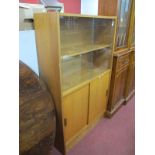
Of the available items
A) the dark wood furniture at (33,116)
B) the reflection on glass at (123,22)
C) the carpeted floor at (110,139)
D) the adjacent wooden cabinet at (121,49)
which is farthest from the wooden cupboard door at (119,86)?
the dark wood furniture at (33,116)

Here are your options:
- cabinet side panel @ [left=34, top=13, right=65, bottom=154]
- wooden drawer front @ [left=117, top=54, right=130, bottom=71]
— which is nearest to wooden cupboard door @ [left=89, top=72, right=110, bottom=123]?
wooden drawer front @ [left=117, top=54, right=130, bottom=71]

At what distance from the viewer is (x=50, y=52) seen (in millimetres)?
1369

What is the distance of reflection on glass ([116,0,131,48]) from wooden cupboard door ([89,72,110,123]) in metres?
0.55

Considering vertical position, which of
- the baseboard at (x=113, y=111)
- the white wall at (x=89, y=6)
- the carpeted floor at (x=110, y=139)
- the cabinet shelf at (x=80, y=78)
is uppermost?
the white wall at (x=89, y=6)

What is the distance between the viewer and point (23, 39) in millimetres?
1385

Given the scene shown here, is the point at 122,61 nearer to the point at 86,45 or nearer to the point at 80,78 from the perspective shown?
the point at 86,45

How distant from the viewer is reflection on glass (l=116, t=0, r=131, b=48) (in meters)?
2.03

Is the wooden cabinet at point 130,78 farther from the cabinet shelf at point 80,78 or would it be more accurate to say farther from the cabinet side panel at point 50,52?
the cabinet side panel at point 50,52

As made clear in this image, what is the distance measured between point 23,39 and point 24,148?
3.01 ft

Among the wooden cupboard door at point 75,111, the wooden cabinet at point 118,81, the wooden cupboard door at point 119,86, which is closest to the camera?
the wooden cupboard door at point 75,111

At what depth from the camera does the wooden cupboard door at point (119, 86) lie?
236cm

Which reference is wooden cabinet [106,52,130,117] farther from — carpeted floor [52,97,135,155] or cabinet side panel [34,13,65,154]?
cabinet side panel [34,13,65,154]

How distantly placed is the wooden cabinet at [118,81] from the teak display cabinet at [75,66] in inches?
3.8
